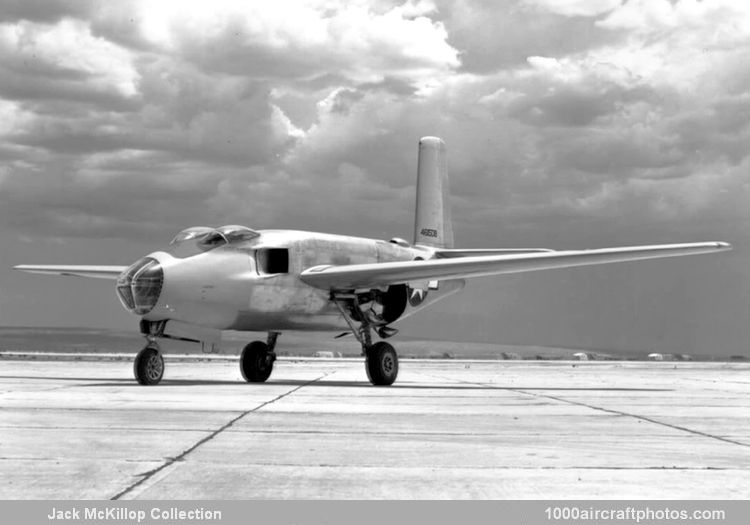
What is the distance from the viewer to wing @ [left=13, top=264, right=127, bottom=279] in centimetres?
2533

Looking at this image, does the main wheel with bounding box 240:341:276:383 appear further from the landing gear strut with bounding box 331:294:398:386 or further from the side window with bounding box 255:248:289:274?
the side window with bounding box 255:248:289:274

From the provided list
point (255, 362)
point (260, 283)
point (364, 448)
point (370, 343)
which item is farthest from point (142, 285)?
point (364, 448)

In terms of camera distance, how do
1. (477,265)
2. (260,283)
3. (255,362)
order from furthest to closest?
(255,362) < (477,265) < (260,283)

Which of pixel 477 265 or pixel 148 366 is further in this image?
pixel 477 265

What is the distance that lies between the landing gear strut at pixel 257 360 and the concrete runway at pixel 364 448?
765 centimetres

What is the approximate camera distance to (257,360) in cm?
2369

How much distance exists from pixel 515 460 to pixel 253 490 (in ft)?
8.45

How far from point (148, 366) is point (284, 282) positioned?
3577 mm

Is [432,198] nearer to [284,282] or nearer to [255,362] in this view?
[255,362]

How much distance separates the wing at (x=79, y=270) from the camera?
997 inches

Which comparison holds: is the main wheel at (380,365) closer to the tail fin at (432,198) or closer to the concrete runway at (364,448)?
the concrete runway at (364,448)

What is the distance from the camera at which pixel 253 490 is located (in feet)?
21.5

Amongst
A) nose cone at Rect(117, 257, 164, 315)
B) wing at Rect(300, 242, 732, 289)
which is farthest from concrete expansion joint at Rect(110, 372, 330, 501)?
wing at Rect(300, 242, 732, 289)
